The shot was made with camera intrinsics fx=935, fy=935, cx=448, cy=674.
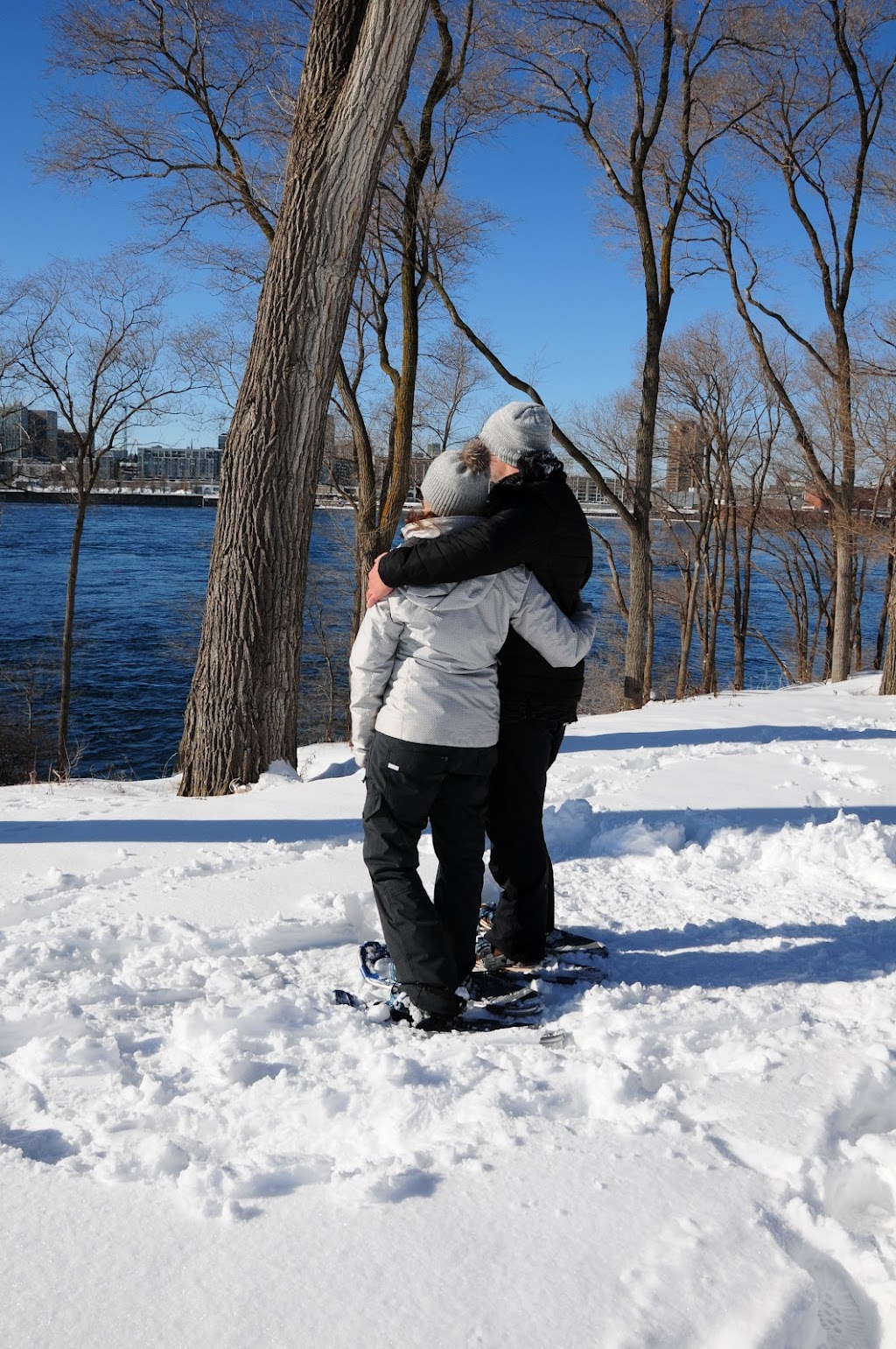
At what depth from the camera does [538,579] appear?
3039 millimetres

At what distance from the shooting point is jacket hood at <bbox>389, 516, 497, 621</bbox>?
284 centimetres

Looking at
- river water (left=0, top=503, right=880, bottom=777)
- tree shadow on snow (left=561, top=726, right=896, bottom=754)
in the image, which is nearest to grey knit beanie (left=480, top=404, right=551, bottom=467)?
tree shadow on snow (left=561, top=726, right=896, bottom=754)

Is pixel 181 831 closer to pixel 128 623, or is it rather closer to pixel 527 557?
pixel 527 557

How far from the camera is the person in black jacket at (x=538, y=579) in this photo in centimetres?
280

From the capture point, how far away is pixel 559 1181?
6.71ft

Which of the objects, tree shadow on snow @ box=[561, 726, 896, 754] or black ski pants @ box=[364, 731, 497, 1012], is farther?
tree shadow on snow @ box=[561, 726, 896, 754]

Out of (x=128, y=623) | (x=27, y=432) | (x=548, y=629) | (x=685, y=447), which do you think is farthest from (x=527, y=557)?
(x=128, y=623)

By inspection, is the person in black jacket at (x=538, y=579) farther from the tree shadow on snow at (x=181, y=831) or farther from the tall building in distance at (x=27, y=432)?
the tall building in distance at (x=27, y=432)

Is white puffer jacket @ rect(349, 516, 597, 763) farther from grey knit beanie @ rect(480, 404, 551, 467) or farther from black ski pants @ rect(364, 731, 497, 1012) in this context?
grey knit beanie @ rect(480, 404, 551, 467)

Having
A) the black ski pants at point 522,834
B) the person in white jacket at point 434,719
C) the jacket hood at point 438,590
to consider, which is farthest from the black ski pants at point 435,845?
the jacket hood at point 438,590

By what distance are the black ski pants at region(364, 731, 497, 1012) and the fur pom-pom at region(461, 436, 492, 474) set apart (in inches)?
34.5

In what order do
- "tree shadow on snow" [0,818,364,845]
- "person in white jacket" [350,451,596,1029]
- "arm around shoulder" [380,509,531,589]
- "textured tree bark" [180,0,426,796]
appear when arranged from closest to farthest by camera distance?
"arm around shoulder" [380,509,531,589] < "person in white jacket" [350,451,596,1029] < "tree shadow on snow" [0,818,364,845] < "textured tree bark" [180,0,426,796]

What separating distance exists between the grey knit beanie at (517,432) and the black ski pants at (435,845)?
3.17 feet

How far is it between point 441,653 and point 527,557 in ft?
1.31
